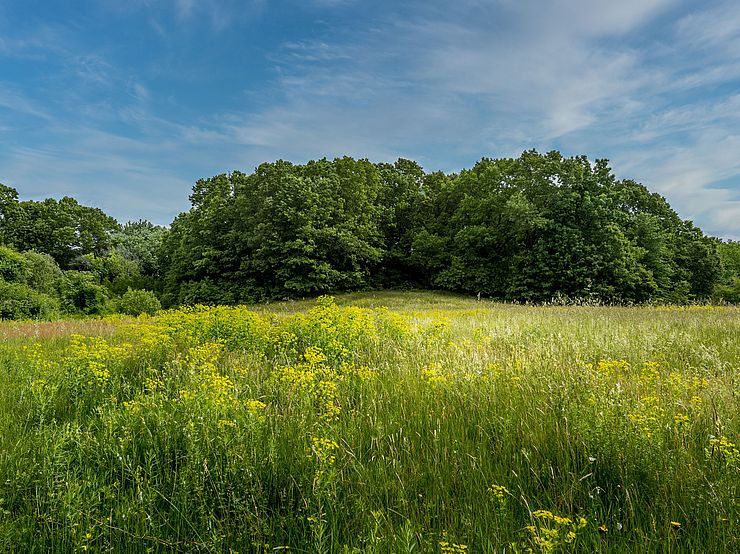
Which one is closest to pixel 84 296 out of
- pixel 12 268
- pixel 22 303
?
pixel 12 268

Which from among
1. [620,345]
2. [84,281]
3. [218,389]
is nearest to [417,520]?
[218,389]

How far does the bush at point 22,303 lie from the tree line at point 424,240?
2797mm

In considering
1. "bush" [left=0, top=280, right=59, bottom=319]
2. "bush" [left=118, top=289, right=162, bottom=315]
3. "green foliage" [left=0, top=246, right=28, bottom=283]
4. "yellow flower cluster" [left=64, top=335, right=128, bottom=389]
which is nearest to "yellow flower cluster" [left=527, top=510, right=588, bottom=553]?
"yellow flower cluster" [left=64, top=335, right=128, bottom=389]

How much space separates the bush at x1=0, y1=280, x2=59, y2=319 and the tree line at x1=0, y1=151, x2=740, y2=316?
2797 millimetres

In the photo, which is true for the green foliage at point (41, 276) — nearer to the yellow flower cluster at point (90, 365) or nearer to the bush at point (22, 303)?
the bush at point (22, 303)

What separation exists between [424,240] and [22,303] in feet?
98.0

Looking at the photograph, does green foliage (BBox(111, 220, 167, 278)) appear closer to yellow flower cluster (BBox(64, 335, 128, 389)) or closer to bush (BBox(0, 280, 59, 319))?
bush (BBox(0, 280, 59, 319))

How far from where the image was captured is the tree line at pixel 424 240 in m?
30.5

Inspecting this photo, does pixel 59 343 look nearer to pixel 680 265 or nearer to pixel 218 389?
pixel 218 389

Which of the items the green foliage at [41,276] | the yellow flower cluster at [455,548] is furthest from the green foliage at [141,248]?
the yellow flower cluster at [455,548]

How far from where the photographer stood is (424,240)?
3678 centimetres

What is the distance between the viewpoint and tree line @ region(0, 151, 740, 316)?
3053 centimetres

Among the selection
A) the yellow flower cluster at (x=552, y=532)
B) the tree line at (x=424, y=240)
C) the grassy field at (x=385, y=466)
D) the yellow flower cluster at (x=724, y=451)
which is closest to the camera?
the yellow flower cluster at (x=552, y=532)

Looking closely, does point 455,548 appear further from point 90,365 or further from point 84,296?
point 84,296
